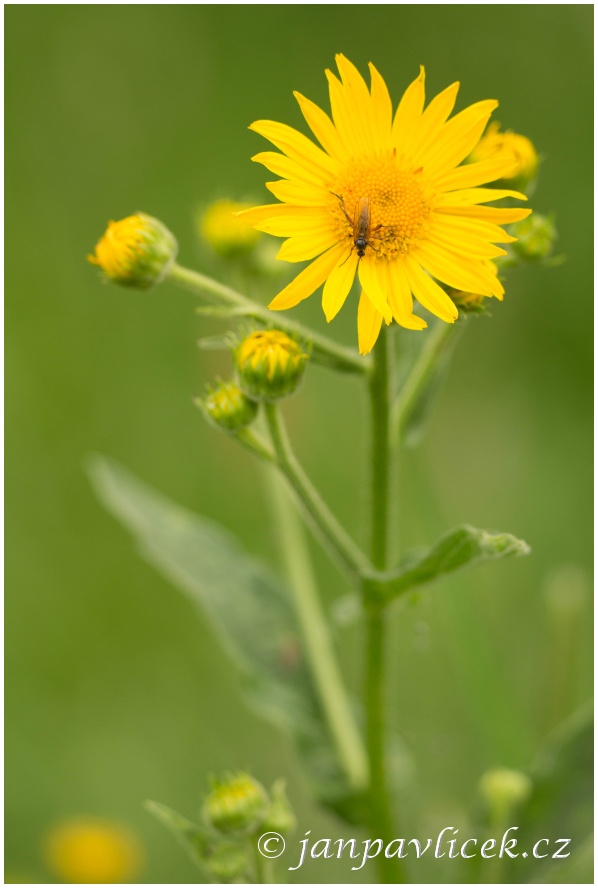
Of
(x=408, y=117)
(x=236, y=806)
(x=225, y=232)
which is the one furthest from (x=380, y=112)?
(x=236, y=806)

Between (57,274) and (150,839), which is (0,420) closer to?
(57,274)

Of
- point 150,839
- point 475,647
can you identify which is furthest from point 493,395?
point 150,839

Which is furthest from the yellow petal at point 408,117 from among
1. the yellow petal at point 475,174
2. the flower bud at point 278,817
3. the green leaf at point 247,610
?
the flower bud at point 278,817

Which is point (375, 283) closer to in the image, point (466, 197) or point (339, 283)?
point (339, 283)

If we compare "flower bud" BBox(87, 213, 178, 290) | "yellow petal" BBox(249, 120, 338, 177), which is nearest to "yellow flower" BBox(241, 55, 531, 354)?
"yellow petal" BBox(249, 120, 338, 177)

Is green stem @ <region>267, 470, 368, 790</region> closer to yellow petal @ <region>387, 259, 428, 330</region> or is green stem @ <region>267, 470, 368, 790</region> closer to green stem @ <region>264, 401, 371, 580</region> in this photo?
green stem @ <region>264, 401, 371, 580</region>

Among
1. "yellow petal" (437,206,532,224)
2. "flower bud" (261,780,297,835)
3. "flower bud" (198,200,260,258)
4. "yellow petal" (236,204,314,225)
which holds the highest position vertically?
"flower bud" (198,200,260,258)
